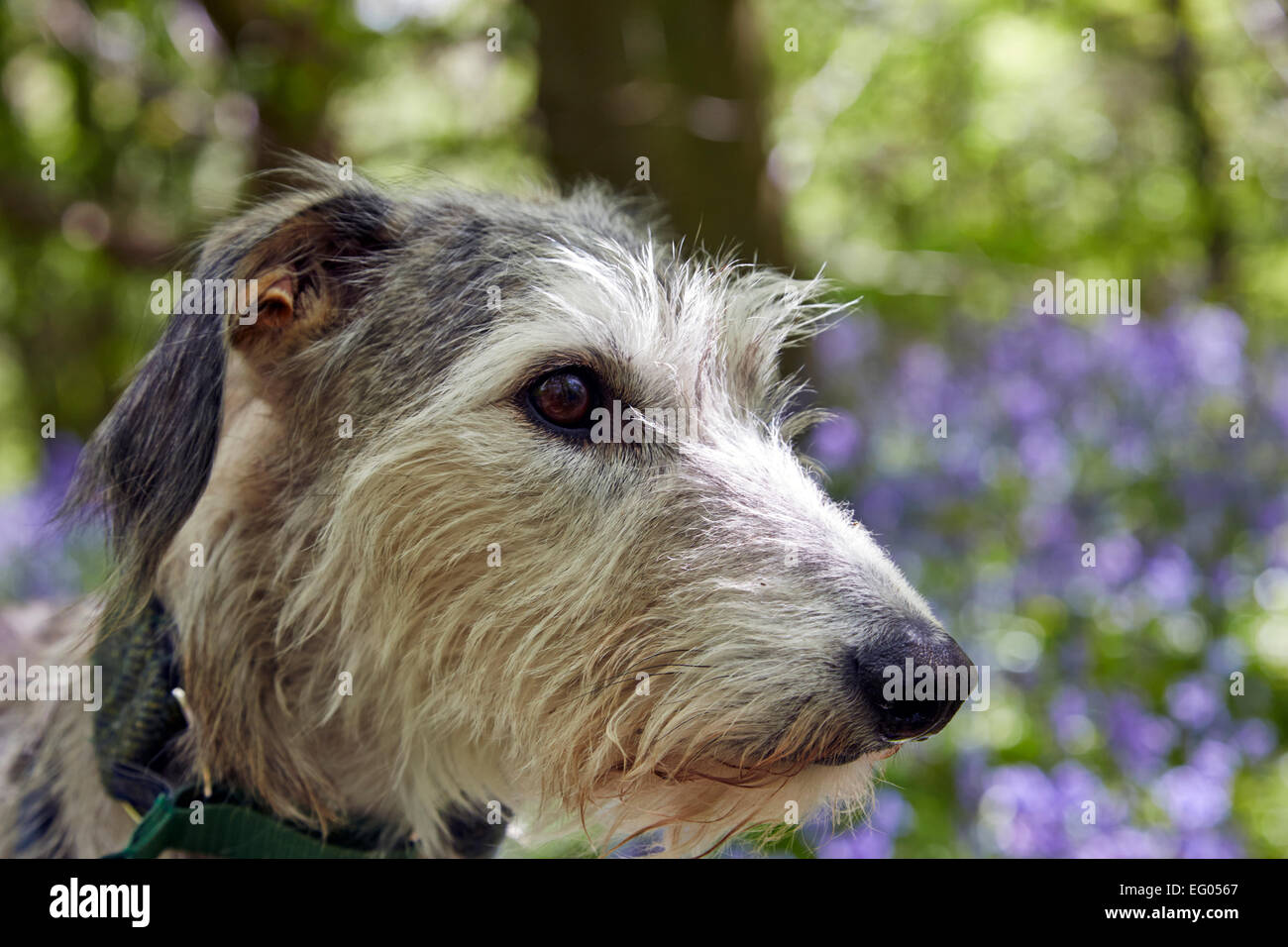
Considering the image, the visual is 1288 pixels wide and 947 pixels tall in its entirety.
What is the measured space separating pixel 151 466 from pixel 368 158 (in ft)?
17.4

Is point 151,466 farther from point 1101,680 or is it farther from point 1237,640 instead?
point 1237,640

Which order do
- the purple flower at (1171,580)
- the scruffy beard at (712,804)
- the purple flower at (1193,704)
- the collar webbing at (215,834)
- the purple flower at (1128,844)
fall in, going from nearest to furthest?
the scruffy beard at (712,804) < the collar webbing at (215,834) < the purple flower at (1128,844) < the purple flower at (1193,704) < the purple flower at (1171,580)

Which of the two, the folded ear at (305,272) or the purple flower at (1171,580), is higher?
the folded ear at (305,272)

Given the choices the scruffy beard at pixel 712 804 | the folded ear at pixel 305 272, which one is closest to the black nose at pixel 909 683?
the scruffy beard at pixel 712 804

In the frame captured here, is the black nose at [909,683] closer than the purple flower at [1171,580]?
Yes

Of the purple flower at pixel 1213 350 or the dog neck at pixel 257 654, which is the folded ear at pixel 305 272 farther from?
the purple flower at pixel 1213 350

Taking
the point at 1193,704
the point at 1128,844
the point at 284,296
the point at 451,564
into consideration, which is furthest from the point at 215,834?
the point at 1193,704

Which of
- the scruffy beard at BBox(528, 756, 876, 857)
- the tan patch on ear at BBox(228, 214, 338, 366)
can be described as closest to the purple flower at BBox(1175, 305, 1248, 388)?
the scruffy beard at BBox(528, 756, 876, 857)

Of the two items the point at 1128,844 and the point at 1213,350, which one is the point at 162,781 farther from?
the point at 1213,350

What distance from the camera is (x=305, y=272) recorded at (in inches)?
103

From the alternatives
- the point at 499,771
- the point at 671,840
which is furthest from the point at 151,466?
the point at 671,840

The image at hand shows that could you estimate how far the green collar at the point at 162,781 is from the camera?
236 centimetres

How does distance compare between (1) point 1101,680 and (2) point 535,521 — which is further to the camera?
(1) point 1101,680

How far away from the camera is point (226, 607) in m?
2.45
